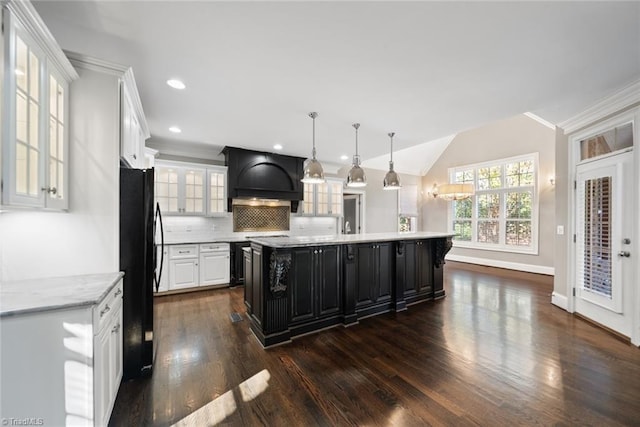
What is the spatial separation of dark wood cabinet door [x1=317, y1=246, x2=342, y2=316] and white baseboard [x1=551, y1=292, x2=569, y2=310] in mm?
3250

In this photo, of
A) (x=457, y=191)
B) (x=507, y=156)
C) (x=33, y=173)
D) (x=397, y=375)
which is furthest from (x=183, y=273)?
(x=507, y=156)

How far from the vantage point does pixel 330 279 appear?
311 cm

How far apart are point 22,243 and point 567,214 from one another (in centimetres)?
592

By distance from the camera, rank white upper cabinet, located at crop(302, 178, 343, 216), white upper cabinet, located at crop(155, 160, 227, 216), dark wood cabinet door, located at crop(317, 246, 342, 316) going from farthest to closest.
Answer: white upper cabinet, located at crop(302, 178, 343, 216) → white upper cabinet, located at crop(155, 160, 227, 216) → dark wood cabinet door, located at crop(317, 246, 342, 316)

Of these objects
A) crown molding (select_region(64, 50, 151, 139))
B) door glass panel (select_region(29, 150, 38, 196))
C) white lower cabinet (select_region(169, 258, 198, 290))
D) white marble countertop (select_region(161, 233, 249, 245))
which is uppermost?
crown molding (select_region(64, 50, 151, 139))

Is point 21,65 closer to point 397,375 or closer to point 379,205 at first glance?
point 397,375

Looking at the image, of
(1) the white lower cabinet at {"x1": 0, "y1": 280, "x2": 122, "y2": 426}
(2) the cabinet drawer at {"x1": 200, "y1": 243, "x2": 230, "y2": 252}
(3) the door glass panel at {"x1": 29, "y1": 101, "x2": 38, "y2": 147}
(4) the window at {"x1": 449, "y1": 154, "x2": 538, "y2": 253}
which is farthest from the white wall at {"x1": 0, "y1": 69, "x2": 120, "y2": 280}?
(4) the window at {"x1": 449, "y1": 154, "x2": 538, "y2": 253}

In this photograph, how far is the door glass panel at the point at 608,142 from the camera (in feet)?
9.34

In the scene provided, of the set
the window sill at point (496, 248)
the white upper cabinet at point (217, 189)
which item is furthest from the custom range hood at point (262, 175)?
the window sill at point (496, 248)

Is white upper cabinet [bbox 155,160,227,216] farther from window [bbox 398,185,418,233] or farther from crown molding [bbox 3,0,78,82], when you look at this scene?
window [bbox 398,185,418,233]

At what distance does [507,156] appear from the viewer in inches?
256

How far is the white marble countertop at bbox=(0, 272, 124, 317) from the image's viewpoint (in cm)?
125

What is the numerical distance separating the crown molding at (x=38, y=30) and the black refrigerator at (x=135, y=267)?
2.44ft

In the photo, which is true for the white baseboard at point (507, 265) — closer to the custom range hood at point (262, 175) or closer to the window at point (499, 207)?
the window at point (499, 207)
